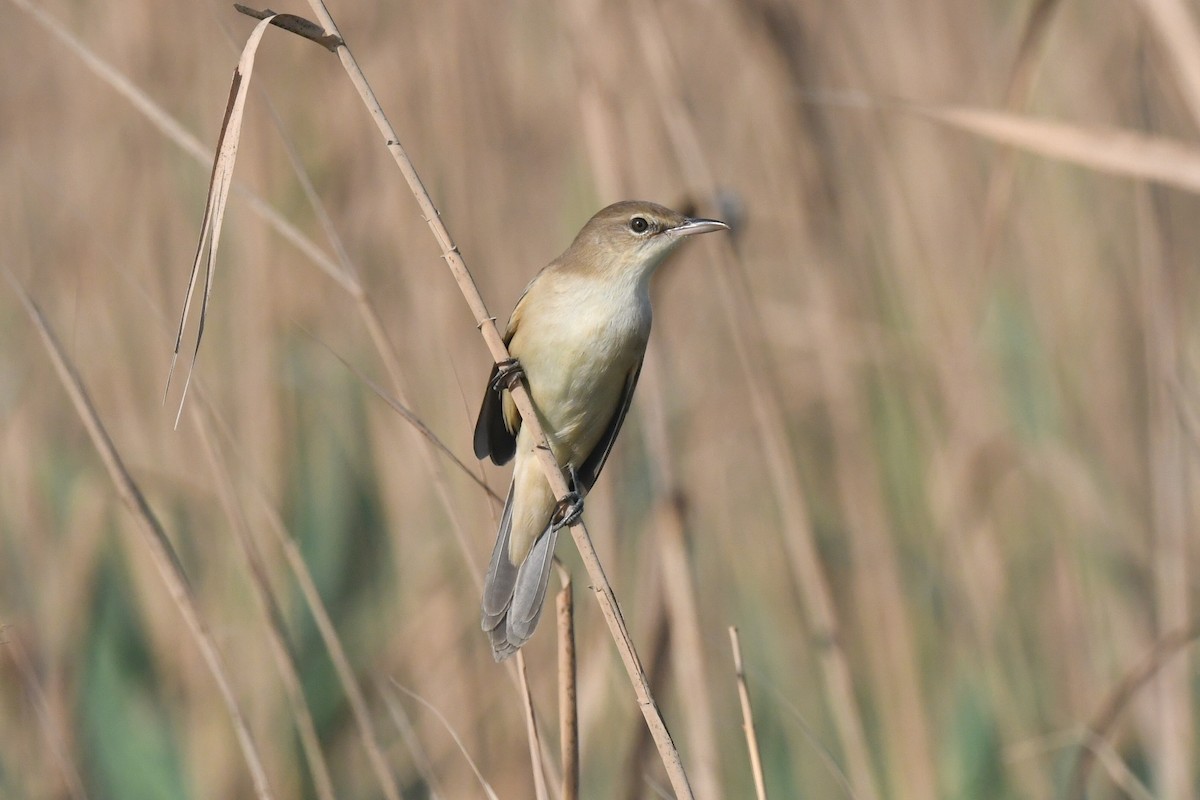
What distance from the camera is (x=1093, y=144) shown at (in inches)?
41.4

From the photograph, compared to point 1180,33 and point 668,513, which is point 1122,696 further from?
point 1180,33

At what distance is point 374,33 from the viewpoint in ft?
7.77

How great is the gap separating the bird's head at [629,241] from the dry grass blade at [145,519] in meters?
0.94

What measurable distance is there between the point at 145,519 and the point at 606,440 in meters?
1.00

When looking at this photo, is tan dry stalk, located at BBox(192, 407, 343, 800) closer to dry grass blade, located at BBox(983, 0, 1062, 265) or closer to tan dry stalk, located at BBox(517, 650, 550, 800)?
tan dry stalk, located at BBox(517, 650, 550, 800)

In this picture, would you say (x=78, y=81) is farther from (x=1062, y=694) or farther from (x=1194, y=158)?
(x=1062, y=694)

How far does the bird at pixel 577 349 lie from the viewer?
1995 mm

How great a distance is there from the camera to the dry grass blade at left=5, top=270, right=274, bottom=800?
1327 millimetres

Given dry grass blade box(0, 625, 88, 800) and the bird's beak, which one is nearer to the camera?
dry grass blade box(0, 625, 88, 800)

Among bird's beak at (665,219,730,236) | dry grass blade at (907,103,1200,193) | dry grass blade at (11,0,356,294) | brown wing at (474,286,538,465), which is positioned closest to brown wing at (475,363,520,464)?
brown wing at (474,286,538,465)

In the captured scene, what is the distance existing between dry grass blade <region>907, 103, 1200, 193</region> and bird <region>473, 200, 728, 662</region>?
805mm

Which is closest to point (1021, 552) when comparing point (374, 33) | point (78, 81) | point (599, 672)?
point (599, 672)

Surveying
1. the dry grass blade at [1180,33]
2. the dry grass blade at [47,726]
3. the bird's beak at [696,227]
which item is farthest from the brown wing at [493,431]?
the dry grass blade at [1180,33]

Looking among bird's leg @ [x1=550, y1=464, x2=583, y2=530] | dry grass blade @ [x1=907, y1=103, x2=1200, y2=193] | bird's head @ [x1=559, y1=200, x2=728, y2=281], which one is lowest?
bird's leg @ [x1=550, y1=464, x2=583, y2=530]
